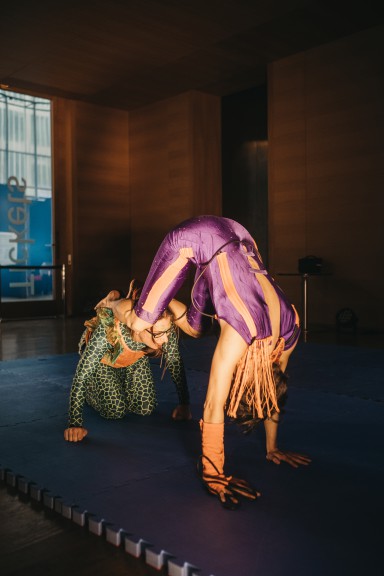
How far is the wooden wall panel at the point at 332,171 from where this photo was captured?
20.6 ft

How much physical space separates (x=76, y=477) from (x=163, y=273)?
74 centimetres

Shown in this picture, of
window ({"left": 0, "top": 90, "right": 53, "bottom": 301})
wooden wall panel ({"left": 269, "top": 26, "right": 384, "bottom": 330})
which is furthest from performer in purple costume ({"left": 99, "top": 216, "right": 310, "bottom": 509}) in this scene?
window ({"left": 0, "top": 90, "right": 53, "bottom": 301})

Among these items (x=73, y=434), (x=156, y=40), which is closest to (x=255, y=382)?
(x=73, y=434)

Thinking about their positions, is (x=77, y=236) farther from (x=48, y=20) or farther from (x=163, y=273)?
(x=163, y=273)

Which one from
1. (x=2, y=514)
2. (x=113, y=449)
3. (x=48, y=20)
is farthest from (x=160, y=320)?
(x=48, y=20)

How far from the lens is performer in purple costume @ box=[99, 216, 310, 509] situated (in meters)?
1.75

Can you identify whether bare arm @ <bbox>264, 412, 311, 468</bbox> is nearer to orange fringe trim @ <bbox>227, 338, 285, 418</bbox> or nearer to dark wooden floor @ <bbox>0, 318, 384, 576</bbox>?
orange fringe trim @ <bbox>227, 338, 285, 418</bbox>

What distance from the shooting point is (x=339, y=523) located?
156 centimetres

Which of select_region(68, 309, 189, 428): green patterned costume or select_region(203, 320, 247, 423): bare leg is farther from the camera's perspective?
select_region(68, 309, 189, 428): green patterned costume

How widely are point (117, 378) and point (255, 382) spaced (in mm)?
1087

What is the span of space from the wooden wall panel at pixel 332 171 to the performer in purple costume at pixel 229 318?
469 centimetres

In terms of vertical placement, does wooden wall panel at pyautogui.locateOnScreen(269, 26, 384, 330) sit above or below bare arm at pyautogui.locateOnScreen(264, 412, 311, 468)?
above

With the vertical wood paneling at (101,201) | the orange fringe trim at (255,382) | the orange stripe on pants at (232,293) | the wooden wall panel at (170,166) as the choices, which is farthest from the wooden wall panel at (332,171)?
the orange stripe on pants at (232,293)

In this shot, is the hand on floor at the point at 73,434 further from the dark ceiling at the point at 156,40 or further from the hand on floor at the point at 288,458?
the dark ceiling at the point at 156,40
